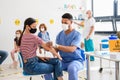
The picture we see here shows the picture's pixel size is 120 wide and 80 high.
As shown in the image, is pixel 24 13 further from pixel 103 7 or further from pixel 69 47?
pixel 69 47

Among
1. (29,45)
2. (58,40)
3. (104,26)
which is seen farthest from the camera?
(104,26)

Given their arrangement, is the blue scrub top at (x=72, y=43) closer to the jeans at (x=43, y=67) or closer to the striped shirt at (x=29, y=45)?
the jeans at (x=43, y=67)

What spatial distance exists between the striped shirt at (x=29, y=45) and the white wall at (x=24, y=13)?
3019 millimetres

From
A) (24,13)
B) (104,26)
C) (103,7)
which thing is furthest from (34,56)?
(103,7)

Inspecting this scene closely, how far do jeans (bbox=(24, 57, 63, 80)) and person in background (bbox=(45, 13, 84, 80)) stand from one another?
0.45 feet

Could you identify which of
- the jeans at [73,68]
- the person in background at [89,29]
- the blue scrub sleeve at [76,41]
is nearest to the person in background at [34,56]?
the jeans at [73,68]

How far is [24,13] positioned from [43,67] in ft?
11.1

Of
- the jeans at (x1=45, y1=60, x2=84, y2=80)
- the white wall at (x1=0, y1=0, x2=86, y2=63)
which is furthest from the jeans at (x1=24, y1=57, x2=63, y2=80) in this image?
the white wall at (x1=0, y1=0, x2=86, y2=63)

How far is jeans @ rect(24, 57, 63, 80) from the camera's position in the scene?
258cm

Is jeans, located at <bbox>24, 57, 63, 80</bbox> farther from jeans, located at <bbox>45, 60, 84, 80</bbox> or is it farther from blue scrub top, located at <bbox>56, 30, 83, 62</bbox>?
blue scrub top, located at <bbox>56, 30, 83, 62</bbox>

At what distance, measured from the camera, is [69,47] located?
2721 millimetres

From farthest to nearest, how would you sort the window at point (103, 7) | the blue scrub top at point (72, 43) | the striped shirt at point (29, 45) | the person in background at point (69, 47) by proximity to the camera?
the window at point (103, 7)
the blue scrub top at point (72, 43)
the person in background at point (69, 47)
the striped shirt at point (29, 45)

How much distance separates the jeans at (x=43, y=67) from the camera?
2576 mm

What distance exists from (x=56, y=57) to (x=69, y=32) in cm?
44
